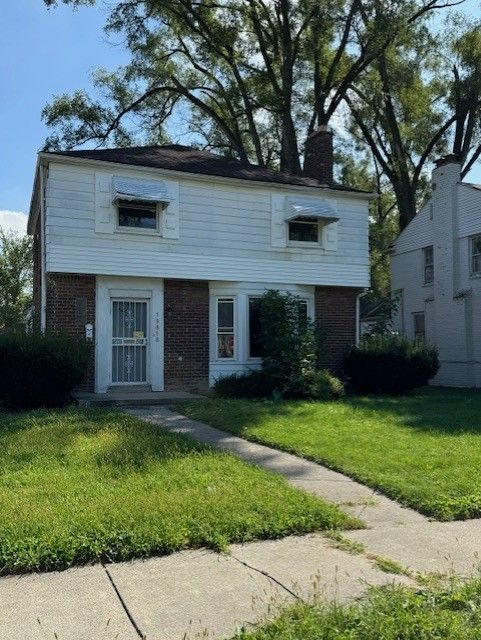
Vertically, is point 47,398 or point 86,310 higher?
point 86,310

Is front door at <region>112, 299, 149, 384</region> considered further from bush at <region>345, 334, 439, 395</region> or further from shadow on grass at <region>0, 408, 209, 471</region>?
bush at <region>345, 334, 439, 395</region>

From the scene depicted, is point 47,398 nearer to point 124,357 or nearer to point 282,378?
point 124,357

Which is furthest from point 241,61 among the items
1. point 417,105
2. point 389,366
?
point 389,366

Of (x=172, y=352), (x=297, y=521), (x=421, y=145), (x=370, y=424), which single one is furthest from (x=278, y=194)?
(x=421, y=145)

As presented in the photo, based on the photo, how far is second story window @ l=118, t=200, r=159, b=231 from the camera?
1441cm

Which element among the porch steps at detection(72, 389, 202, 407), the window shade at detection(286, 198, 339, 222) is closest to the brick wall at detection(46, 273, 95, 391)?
the porch steps at detection(72, 389, 202, 407)

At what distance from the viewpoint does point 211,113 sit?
95.0 feet

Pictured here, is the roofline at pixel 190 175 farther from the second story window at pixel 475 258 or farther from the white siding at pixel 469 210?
the second story window at pixel 475 258

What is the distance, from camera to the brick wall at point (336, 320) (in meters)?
16.6

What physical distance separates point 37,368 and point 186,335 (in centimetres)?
413

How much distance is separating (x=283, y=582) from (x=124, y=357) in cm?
1097

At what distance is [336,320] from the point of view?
55.3 feet

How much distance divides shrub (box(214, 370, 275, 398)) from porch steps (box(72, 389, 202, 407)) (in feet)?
2.19

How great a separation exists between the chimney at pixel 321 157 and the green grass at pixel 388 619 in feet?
52.6
